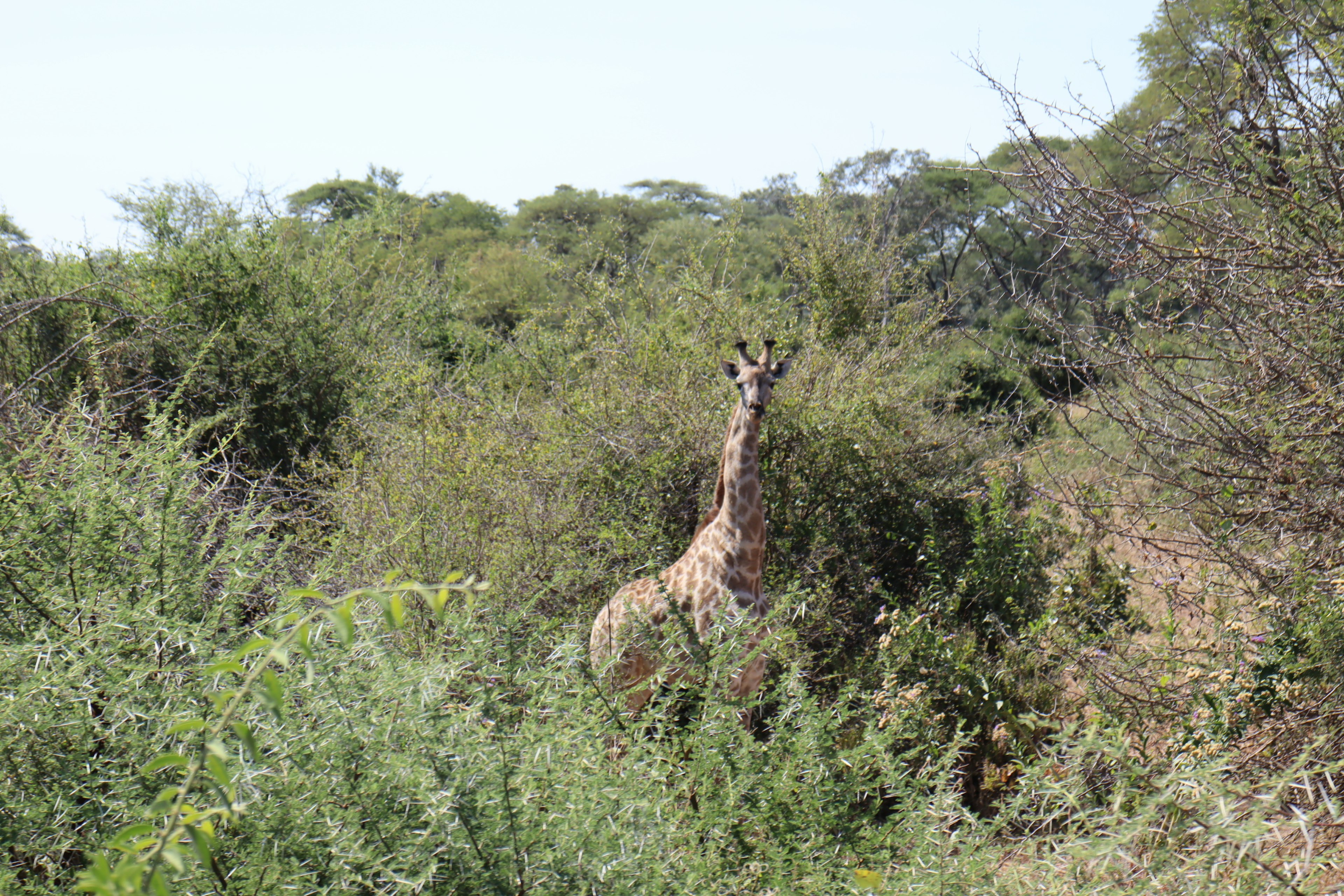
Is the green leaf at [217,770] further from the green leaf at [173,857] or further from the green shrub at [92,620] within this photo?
the green shrub at [92,620]

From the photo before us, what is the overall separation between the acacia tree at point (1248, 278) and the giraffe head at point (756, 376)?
114cm

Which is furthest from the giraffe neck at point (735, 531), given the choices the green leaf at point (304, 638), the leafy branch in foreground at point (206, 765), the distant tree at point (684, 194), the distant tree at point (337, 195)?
the distant tree at point (684, 194)

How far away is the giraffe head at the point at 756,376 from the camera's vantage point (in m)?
4.36

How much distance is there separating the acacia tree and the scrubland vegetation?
30 millimetres

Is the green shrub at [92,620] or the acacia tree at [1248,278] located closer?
the green shrub at [92,620]

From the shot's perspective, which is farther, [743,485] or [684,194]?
[684,194]

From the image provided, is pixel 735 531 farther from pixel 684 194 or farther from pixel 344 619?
pixel 684 194

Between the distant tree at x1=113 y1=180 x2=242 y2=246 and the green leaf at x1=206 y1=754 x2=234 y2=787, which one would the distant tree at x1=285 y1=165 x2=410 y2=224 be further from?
the green leaf at x1=206 y1=754 x2=234 y2=787

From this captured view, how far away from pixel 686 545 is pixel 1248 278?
3.27 meters

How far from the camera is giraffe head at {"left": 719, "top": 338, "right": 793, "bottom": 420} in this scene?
14.3ft

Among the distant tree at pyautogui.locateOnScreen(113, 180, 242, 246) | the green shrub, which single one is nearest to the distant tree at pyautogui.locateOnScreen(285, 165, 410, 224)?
the distant tree at pyautogui.locateOnScreen(113, 180, 242, 246)

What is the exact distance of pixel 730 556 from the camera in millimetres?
4258

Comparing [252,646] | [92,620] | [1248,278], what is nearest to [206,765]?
[252,646]

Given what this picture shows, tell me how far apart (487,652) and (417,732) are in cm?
49
